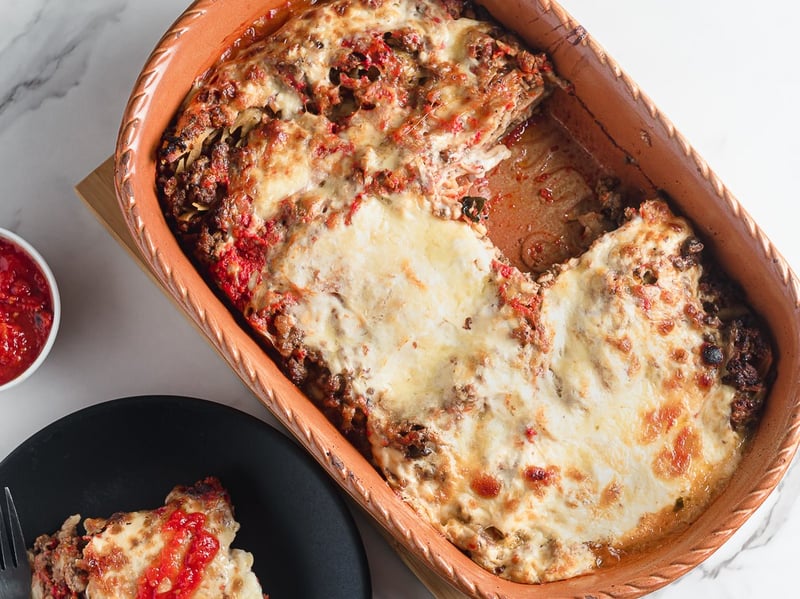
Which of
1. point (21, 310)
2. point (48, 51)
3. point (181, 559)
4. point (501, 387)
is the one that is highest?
point (48, 51)

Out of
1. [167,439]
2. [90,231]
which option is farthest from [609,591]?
[90,231]

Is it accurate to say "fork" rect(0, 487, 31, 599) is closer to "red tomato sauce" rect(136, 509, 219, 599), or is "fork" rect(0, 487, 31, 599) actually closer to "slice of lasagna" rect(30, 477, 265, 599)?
"slice of lasagna" rect(30, 477, 265, 599)

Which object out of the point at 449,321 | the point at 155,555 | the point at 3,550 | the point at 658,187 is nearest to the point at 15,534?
the point at 3,550

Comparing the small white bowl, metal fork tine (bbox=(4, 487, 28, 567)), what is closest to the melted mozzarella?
the small white bowl

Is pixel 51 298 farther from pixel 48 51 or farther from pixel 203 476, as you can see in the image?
pixel 48 51

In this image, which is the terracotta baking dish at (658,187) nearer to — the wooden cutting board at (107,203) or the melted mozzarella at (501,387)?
the melted mozzarella at (501,387)

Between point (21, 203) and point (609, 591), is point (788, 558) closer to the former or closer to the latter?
point (609, 591)
